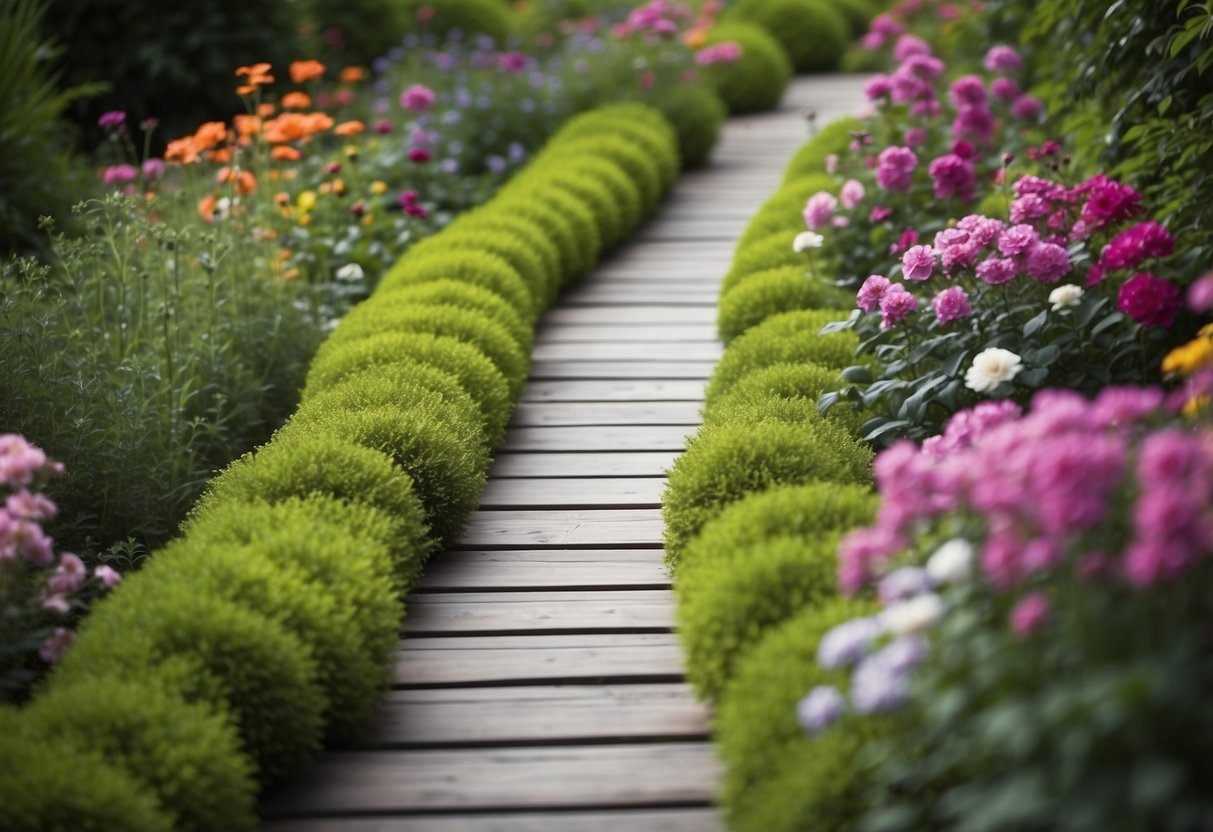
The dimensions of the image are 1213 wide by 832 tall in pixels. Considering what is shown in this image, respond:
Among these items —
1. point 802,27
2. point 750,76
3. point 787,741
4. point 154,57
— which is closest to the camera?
point 787,741

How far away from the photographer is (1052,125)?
20.6 feet

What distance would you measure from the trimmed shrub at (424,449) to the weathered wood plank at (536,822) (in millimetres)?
1036

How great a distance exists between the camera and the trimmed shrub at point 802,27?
39.1ft

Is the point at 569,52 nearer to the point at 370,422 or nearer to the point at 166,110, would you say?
the point at 166,110

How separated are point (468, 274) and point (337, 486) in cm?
178

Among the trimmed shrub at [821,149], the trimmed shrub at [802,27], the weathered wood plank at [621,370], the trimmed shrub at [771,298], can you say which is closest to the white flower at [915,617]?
the trimmed shrub at [771,298]

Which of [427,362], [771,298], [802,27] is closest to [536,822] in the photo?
[427,362]

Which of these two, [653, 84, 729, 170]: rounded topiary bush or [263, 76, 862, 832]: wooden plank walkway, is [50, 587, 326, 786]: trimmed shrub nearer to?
[263, 76, 862, 832]: wooden plank walkway

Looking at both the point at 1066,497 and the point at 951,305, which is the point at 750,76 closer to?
the point at 951,305

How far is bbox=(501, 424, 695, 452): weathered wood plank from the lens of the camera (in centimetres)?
415

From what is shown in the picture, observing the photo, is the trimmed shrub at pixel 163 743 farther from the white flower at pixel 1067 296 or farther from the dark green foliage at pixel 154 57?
the dark green foliage at pixel 154 57

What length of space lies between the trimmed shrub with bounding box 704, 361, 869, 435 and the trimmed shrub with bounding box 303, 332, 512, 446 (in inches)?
23.5

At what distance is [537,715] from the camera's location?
2711mm

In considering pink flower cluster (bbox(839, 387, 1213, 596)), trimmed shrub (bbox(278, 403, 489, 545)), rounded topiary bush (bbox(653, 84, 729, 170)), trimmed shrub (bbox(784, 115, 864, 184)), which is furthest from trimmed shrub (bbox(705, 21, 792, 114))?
pink flower cluster (bbox(839, 387, 1213, 596))
